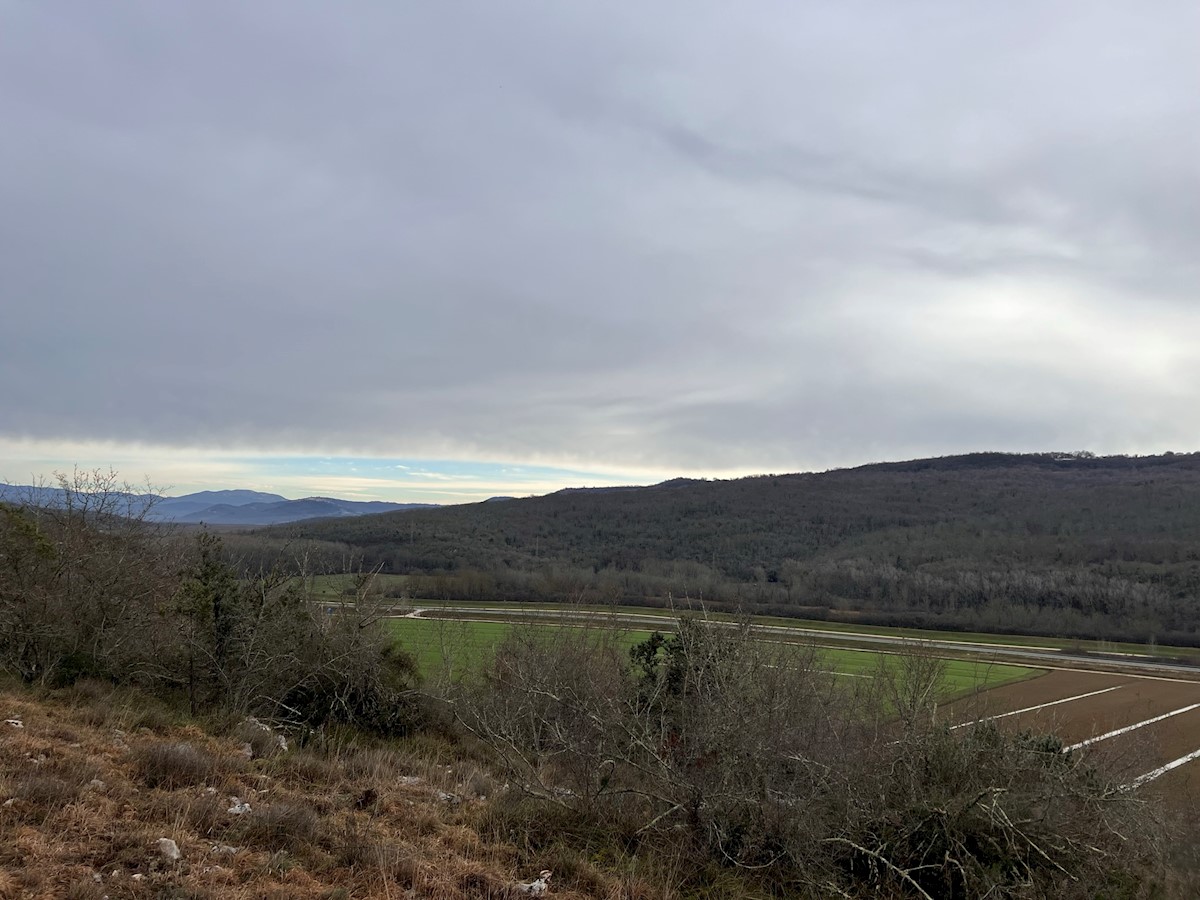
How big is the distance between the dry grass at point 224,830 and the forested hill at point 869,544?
1947 inches

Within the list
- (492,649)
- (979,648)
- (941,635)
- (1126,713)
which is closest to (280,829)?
(492,649)

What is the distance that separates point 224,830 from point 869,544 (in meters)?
122

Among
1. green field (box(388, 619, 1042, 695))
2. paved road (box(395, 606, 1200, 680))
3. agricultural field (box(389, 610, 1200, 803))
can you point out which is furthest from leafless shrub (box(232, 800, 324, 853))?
paved road (box(395, 606, 1200, 680))

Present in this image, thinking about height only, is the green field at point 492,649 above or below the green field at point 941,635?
above

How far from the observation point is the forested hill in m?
80.9

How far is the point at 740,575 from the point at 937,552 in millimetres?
32027

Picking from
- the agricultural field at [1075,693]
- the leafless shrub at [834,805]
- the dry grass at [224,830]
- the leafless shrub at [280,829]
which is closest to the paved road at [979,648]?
the agricultural field at [1075,693]

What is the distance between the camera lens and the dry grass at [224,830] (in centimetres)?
503

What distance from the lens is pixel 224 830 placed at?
6.12m

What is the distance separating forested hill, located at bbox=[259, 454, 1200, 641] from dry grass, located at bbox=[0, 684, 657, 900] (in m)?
49.4

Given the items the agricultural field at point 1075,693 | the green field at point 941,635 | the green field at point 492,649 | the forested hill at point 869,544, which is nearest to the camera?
the agricultural field at point 1075,693

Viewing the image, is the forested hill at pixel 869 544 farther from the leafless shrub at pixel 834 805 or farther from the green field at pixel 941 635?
the leafless shrub at pixel 834 805

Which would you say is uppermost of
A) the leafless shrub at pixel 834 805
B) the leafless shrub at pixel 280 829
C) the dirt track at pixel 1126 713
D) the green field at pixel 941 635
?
the leafless shrub at pixel 280 829

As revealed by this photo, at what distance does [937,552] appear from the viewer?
356 ft
